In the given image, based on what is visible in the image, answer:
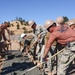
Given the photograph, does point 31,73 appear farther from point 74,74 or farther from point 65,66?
point 65,66

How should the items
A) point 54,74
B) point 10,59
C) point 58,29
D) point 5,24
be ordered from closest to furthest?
1. point 58,29
2. point 54,74
3. point 5,24
4. point 10,59

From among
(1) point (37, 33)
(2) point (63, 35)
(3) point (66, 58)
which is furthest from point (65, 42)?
(1) point (37, 33)

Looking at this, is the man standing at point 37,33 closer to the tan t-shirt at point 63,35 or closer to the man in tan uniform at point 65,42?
the man in tan uniform at point 65,42

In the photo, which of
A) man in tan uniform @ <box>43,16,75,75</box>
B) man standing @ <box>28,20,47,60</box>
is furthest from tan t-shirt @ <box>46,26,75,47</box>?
man standing @ <box>28,20,47,60</box>

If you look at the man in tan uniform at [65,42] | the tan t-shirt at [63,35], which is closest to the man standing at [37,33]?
the man in tan uniform at [65,42]

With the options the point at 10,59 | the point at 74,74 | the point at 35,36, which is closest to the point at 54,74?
the point at 74,74

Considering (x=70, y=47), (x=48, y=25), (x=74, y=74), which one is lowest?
(x=74, y=74)

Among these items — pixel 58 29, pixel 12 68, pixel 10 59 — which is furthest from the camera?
pixel 10 59

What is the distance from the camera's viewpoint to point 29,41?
1677cm

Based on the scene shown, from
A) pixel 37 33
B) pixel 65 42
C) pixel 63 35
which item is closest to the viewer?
pixel 63 35

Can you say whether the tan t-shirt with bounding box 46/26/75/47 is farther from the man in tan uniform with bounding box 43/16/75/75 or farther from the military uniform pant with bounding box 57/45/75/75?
the military uniform pant with bounding box 57/45/75/75

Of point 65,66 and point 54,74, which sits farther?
point 54,74

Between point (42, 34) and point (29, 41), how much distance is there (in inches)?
133

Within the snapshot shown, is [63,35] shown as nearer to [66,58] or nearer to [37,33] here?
[66,58]
